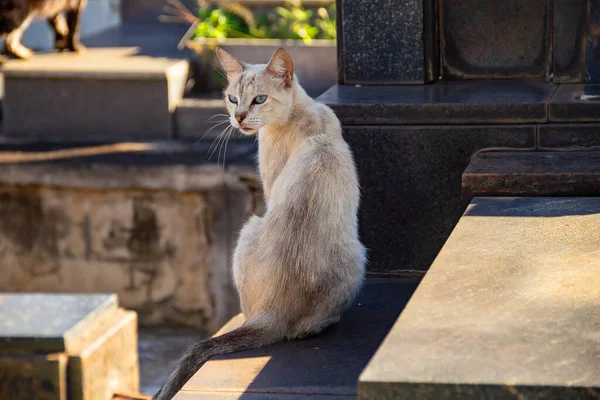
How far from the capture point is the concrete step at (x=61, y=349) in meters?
4.66

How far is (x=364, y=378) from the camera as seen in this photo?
2275 mm

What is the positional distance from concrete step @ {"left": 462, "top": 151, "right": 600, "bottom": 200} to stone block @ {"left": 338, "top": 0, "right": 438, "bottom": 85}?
35.2 inches

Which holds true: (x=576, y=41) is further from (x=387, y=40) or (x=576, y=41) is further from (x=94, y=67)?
(x=94, y=67)

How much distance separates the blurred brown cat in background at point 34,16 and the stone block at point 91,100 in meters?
0.38

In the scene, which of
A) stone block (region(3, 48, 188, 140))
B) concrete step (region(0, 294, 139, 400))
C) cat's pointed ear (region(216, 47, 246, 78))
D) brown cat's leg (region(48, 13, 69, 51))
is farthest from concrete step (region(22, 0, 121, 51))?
cat's pointed ear (region(216, 47, 246, 78))

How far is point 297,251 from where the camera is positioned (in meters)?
3.64

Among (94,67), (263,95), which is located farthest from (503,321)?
(94,67)

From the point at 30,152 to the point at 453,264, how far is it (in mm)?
5818

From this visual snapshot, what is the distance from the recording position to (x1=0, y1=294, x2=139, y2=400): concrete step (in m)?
4.66

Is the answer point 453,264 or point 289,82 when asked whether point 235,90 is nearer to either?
point 289,82

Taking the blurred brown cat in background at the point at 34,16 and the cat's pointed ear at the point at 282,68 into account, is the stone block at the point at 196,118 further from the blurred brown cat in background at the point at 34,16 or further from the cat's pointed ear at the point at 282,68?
the cat's pointed ear at the point at 282,68

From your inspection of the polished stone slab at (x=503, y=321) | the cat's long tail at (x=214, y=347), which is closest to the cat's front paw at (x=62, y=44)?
the cat's long tail at (x=214, y=347)

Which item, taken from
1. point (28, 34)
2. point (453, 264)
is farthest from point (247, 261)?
point (28, 34)

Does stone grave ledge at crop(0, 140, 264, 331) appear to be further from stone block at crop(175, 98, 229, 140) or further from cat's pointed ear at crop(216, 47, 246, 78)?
cat's pointed ear at crop(216, 47, 246, 78)
